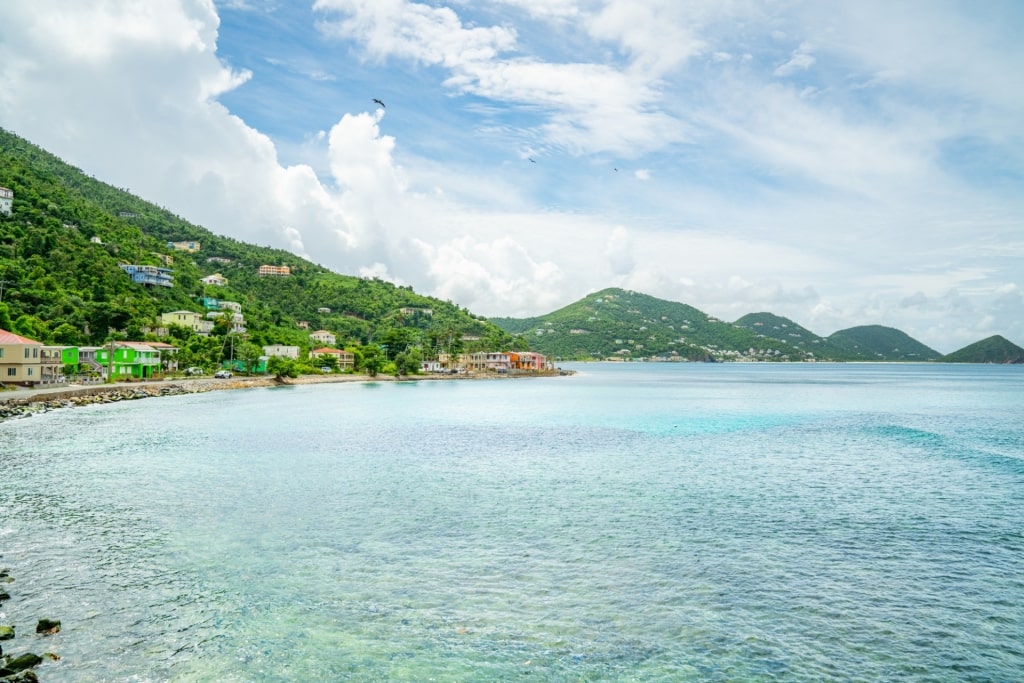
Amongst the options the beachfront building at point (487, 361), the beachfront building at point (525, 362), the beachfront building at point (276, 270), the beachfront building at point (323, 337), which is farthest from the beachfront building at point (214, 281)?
the beachfront building at point (525, 362)

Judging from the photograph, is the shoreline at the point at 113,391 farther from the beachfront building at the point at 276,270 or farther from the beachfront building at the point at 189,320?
the beachfront building at the point at 276,270

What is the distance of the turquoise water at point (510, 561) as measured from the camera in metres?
9.91

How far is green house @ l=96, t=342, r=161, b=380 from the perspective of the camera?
68.2 meters

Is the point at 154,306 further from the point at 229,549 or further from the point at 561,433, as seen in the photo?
the point at 229,549

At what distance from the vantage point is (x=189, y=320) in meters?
94.8

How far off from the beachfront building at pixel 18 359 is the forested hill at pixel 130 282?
7.69 m

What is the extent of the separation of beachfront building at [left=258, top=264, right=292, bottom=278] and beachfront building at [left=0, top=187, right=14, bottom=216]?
6732 cm

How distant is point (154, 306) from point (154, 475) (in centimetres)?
7783

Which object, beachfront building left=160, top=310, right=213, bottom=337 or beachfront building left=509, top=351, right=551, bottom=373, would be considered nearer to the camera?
beachfront building left=160, top=310, right=213, bottom=337

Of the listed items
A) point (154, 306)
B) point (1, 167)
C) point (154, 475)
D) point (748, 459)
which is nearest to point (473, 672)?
point (154, 475)

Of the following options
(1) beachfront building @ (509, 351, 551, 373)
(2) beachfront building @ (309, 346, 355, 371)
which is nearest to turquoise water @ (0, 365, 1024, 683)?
(2) beachfront building @ (309, 346, 355, 371)

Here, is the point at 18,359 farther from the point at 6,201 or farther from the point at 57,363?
the point at 6,201

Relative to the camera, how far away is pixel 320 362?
10550cm

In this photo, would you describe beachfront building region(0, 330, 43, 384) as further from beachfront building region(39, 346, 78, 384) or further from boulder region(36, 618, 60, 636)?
boulder region(36, 618, 60, 636)
